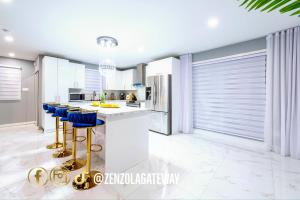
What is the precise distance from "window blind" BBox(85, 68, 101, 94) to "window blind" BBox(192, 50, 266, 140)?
13.3 feet

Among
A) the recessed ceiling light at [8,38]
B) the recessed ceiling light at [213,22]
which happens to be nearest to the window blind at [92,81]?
the recessed ceiling light at [8,38]

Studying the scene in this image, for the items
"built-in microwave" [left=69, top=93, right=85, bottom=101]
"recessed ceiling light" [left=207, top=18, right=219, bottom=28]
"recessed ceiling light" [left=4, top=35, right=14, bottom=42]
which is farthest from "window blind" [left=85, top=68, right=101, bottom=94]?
"recessed ceiling light" [left=207, top=18, right=219, bottom=28]

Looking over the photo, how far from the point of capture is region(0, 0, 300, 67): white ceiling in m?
2.39

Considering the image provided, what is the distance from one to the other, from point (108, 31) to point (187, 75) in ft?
8.72

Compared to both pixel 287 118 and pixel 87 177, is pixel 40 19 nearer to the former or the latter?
pixel 87 177

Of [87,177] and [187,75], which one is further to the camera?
[187,75]

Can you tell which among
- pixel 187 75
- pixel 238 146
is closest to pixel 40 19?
pixel 187 75

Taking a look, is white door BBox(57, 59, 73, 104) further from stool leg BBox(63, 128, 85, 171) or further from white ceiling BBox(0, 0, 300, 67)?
stool leg BBox(63, 128, 85, 171)

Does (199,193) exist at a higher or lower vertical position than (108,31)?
lower

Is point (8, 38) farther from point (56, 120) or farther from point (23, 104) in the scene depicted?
point (23, 104)

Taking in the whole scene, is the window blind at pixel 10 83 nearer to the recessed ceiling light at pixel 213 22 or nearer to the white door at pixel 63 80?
the white door at pixel 63 80

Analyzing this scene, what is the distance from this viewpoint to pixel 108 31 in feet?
10.6

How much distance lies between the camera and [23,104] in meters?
5.67

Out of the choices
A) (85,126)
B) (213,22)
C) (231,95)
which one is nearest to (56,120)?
(85,126)
